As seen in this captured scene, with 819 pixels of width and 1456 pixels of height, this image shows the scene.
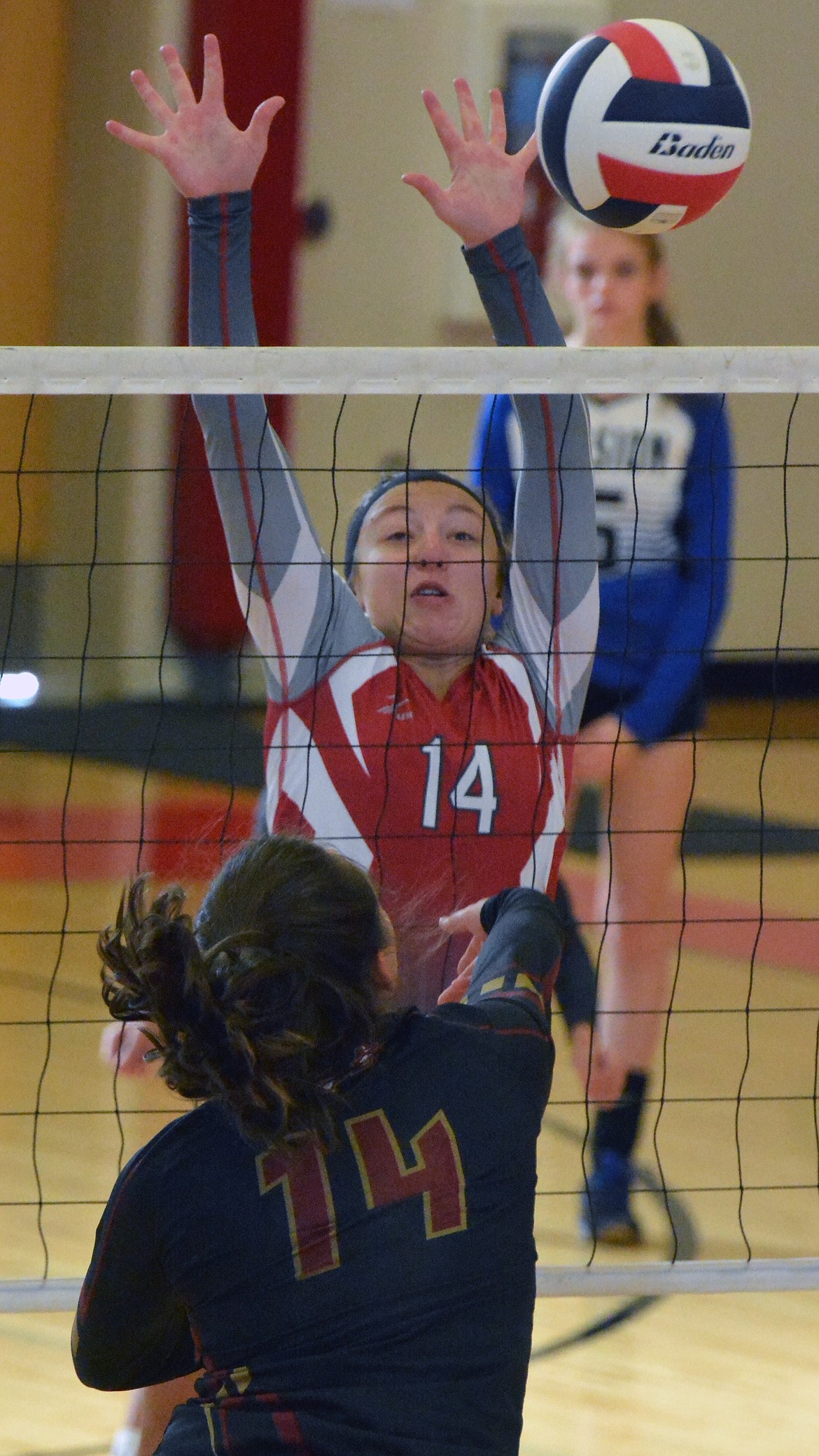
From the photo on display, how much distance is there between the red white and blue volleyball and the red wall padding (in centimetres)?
583

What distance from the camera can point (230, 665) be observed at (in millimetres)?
9078

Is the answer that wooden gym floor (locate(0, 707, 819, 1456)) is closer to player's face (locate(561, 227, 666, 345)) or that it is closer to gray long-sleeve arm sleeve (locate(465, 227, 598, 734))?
gray long-sleeve arm sleeve (locate(465, 227, 598, 734))

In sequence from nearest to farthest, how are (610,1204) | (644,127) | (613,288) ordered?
(644,127) → (610,1204) → (613,288)


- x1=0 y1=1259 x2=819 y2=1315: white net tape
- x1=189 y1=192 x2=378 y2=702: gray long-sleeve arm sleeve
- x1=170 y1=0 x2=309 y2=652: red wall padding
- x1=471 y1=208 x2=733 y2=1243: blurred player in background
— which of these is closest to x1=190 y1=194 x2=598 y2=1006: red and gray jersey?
x1=189 y1=192 x2=378 y2=702: gray long-sleeve arm sleeve

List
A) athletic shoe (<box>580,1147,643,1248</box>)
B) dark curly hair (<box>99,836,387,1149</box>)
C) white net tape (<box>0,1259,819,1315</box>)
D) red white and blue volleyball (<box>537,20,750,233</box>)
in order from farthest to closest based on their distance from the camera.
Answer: athletic shoe (<box>580,1147,643,1248</box>)
red white and blue volleyball (<box>537,20,750,233</box>)
white net tape (<box>0,1259,819,1315</box>)
dark curly hair (<box>99,836,387,1149</box>)

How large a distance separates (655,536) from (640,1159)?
1340mm

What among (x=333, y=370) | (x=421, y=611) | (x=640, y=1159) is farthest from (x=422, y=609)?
(x=640, y=1159)

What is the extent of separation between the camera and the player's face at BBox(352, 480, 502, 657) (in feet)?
7.75

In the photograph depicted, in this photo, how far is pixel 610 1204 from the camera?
335cm

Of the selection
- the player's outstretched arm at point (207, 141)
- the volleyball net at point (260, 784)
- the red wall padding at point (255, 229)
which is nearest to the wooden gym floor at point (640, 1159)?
the volleyball net at point (260, 784)

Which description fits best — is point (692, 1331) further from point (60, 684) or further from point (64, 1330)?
point (60, 684)

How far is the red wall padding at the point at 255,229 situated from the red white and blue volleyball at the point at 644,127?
5.83m

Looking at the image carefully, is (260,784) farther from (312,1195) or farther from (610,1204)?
(312,1195)

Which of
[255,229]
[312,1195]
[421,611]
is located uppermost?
[255,229]
